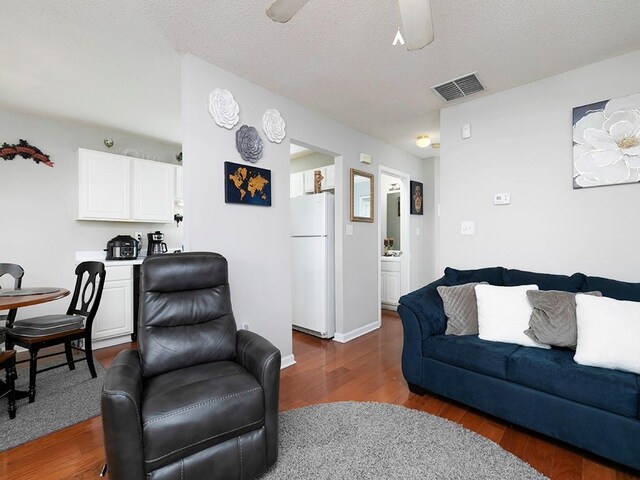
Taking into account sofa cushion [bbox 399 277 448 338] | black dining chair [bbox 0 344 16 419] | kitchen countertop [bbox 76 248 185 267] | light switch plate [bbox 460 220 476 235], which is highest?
light switch plate [bbox 460 220 476 235]

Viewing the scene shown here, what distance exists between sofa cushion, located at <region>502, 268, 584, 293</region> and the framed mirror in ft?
5.64

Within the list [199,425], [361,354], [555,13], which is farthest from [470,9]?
[361,354]

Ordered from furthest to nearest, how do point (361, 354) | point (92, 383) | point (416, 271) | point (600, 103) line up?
1. point (416, 271)
2. point (361, 354)
3. point (92, 383)
4. point (600, 103)

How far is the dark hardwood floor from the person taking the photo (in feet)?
→ 5.32

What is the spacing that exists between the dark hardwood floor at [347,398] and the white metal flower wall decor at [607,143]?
6.21 ft

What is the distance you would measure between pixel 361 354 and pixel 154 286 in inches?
84.6

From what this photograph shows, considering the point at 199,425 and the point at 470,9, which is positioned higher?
the point at 470,9

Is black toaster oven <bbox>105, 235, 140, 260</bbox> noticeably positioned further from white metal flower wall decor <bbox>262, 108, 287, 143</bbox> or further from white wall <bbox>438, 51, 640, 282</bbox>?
white wall <bbox>438, 51, 640, 282</bbox>

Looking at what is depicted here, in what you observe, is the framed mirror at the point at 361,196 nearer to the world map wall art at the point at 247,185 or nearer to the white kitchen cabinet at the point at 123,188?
the world map wall art at the point at 247,185

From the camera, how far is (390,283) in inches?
199

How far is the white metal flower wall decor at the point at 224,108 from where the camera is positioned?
2422mm

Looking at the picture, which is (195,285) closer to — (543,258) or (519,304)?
(519,304)


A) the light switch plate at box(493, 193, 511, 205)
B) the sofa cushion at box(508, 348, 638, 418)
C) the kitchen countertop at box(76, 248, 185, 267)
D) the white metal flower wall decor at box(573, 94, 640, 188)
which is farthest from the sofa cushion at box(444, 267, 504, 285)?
the kitchen countertop at box(76, 248, 185, 267)

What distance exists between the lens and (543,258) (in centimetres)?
266
